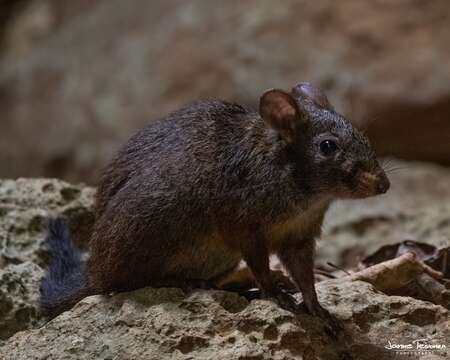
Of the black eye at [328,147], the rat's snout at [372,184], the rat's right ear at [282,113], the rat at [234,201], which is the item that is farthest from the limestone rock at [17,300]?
the rat's snout at [372,184]

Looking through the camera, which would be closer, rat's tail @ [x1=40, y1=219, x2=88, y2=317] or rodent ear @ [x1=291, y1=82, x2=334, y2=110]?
rat's tail @ [x1=40, y1=219, x2=88, y2=317]

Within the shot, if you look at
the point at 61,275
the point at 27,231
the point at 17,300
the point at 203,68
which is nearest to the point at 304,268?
the point at 61,275

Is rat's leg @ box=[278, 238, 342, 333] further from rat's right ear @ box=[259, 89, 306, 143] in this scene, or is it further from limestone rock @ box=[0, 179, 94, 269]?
limestone rock @ box=[0, 179, 94, 269]

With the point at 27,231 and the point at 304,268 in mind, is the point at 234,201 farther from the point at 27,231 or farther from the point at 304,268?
the point at 27,231

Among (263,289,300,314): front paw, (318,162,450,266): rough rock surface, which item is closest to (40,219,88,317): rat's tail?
(263,289,300,314): front paw

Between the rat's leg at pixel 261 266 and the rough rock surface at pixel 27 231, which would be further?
the rough rock surface at pixel 27 231

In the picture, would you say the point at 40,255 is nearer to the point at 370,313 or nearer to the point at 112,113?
the point at 370,313

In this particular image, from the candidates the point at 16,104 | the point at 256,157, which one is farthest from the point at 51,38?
the point at 256,157

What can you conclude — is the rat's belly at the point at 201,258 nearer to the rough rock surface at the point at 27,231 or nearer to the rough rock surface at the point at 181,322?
the rough rock surface at the point at 181,322

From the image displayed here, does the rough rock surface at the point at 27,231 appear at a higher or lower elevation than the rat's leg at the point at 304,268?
higher
